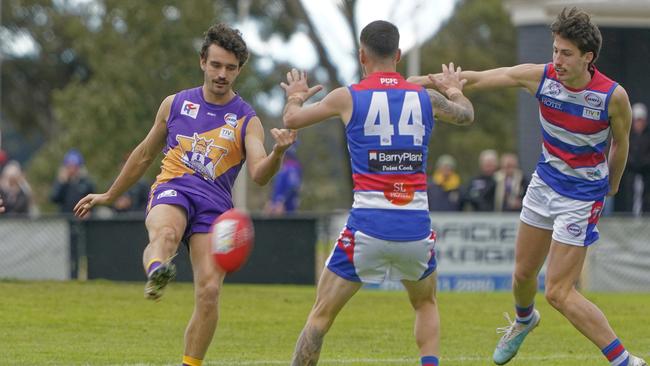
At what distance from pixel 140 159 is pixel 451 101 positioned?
2421 millimetres

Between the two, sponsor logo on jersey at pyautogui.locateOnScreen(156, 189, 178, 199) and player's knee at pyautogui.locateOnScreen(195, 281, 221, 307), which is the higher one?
sponsor logo on jersey at pyautogui.locateOnScreen(156, 189, 178, 199)

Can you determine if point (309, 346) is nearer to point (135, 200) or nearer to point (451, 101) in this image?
point (451, 101)

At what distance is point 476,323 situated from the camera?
46.5ft

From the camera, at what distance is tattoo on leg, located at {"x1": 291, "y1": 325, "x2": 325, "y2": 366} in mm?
8492

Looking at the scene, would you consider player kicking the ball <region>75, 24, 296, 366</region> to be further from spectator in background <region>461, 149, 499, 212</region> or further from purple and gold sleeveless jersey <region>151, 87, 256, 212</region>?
spectator in background <region>461, 149, 499, 212</region>

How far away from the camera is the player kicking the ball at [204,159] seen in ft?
29.8

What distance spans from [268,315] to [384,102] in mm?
6728

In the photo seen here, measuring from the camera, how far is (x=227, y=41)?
9344 mm

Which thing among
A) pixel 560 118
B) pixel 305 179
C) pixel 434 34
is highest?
pixel 560 118

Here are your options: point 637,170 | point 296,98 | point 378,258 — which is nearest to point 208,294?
point 378,258

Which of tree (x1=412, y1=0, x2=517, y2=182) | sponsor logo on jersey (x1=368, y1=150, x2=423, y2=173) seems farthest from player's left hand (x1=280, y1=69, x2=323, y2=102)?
tree (x1=412, y1=0, x2=517, y2=182)

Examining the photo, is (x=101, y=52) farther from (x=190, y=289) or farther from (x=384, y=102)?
(x=384, y=102)

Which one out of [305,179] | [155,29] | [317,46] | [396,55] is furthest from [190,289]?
[305,179]

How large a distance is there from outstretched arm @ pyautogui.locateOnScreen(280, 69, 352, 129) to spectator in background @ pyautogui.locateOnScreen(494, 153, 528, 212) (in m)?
12.6
